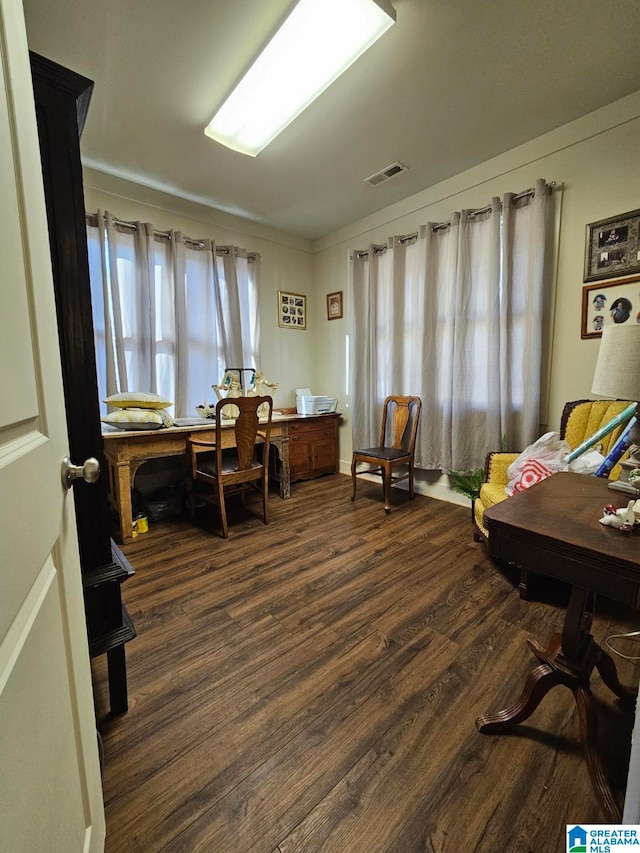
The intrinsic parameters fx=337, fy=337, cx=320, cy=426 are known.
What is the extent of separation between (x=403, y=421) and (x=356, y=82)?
90.3 inches

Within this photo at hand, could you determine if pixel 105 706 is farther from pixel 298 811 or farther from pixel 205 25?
pixel 205 25

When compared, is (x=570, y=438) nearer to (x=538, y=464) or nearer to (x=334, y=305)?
(x=538, y=464)

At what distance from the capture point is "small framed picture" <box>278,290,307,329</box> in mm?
3816

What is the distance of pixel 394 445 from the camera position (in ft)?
10.4

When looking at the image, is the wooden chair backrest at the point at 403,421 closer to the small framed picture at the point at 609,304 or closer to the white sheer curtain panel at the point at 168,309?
the small framed picture at the point at 609,304

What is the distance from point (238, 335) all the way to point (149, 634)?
8.50 feet

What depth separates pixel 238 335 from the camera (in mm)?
3342

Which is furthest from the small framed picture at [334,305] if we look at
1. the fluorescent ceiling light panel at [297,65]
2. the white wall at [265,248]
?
the fluorescent ceiling light panel at [297,65]

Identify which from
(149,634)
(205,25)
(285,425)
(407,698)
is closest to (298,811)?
(407,698)

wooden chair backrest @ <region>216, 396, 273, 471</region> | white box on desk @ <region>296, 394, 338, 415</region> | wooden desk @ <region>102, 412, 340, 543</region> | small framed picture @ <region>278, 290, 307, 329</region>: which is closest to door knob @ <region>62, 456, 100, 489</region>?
wooden chair backrest @ <region>216, 396, 273, 471</region>

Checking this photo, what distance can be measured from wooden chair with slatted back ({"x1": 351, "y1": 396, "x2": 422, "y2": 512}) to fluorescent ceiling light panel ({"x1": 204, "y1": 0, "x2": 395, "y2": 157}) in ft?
7.11

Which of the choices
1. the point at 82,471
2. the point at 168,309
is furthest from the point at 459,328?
the point at 82,471

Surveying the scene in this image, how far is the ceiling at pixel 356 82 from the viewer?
148 centimetres

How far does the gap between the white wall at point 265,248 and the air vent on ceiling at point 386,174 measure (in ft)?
4.19
